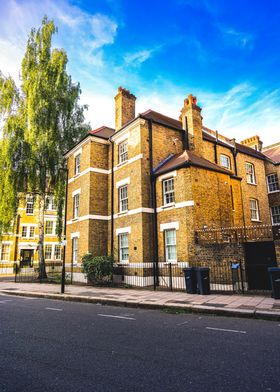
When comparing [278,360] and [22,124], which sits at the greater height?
[22,124]

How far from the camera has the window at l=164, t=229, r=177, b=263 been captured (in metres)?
15.6

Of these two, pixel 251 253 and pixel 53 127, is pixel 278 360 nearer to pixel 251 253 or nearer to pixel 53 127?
pixel 251 253

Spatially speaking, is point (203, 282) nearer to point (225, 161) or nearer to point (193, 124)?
point (193, 124)

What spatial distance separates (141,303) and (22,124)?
17914 millimetres

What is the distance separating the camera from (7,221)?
20922mm

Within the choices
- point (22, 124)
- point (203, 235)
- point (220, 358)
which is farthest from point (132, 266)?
point (22, 124)

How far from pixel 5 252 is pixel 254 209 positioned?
29649 millimetres

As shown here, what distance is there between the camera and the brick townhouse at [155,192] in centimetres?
1563

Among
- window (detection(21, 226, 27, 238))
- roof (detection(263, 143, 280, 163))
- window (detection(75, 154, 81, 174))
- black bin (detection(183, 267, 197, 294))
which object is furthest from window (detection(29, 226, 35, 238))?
roof (detection(263, 143, 280, 163))

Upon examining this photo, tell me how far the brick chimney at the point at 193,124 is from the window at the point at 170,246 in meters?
6.78

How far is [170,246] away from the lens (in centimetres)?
1590

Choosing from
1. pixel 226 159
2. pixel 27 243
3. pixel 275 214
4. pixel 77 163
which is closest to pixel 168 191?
pixel 226 159

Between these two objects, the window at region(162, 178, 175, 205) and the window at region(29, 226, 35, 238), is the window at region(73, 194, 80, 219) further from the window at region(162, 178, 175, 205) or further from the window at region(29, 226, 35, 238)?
the window at region(29, 226, 35, 238)

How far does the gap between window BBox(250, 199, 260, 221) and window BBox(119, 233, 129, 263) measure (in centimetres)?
1156
